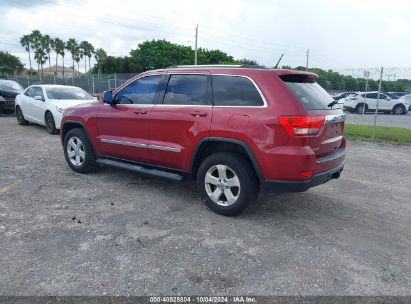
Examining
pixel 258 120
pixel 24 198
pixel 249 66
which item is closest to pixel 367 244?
pixel 258 120

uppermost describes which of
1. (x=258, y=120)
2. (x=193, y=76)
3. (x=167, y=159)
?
(x=193, y=76)

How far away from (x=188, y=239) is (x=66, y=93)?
883cm

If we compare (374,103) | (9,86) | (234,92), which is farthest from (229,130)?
(374,103)

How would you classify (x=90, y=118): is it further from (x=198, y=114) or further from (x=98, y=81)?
(x=98, y=81)

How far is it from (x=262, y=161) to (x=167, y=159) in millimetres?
1460

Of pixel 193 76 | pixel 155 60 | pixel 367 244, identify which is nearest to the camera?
pixel 367 244

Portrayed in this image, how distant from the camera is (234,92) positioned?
442cm

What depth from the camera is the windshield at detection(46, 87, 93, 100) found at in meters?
11.0

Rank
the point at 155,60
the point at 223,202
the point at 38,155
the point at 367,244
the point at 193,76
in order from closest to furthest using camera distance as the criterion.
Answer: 1. the point at 367,244
2. the point at 223,202
3. the point at 193,76
4. the point at 38,155
5. the point at 155,60

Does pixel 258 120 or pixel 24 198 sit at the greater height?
pixel 258 120

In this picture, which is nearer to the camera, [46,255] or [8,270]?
[8,270]

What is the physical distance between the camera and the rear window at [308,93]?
421cm

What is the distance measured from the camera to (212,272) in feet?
10.7

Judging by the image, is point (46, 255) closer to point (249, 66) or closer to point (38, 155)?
point (249, 66)
